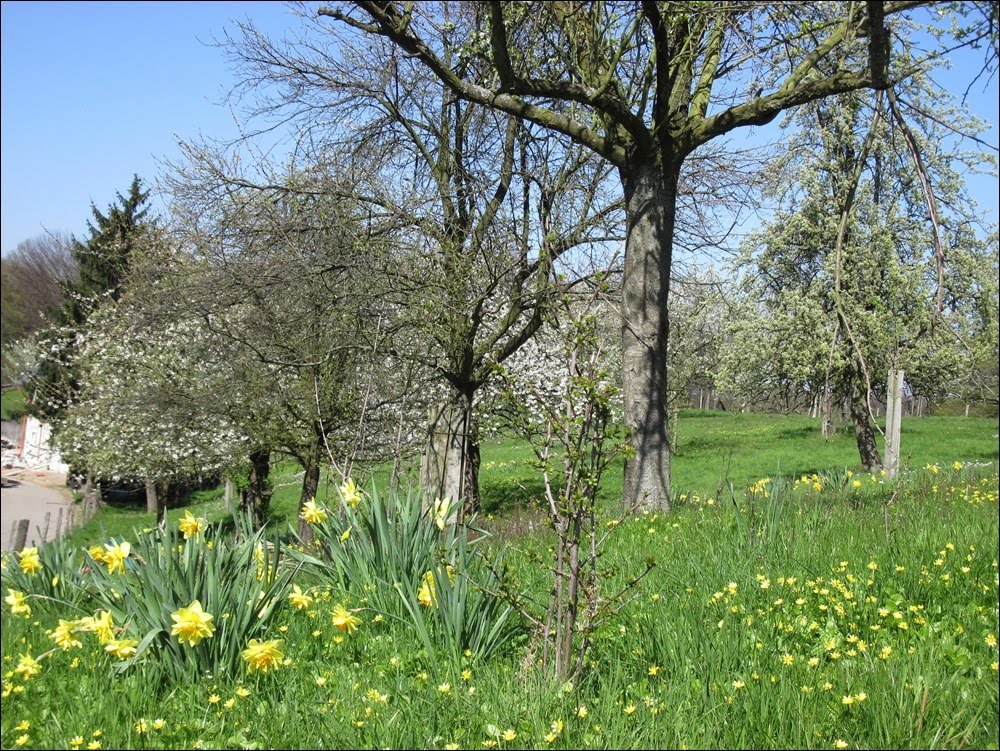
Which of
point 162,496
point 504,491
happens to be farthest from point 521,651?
point 162,496

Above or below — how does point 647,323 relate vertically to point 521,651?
above

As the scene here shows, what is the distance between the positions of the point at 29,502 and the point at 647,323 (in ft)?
103

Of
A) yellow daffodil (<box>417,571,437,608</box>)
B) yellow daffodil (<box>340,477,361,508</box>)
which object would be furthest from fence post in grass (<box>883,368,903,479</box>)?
yellow daffodil (<box>417,571,437,608</box>)

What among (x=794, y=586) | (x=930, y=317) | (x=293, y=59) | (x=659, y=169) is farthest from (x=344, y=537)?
(x=293, y=59)

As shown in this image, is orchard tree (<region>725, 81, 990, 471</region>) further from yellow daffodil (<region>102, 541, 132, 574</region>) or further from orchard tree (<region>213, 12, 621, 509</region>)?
yellow daffodil (<region>102, 541, 132, 574</region>)

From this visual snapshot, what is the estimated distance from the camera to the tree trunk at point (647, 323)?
275 inches

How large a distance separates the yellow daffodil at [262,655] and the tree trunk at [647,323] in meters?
4.23

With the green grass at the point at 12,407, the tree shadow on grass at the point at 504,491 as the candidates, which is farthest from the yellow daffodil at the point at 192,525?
the green grass at the point at 12,407

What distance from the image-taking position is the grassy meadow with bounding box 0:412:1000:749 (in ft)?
8.81

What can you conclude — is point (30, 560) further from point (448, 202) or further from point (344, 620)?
point (448, 202)

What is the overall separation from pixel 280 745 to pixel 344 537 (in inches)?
65.8

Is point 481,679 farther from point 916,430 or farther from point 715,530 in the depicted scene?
point 916,430

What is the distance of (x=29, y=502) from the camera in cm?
3194

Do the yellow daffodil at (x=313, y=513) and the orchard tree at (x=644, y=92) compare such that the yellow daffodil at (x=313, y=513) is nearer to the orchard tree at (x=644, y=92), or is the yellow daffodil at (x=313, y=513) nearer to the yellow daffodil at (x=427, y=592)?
the yellow daffodil at (x=427, y=592)
